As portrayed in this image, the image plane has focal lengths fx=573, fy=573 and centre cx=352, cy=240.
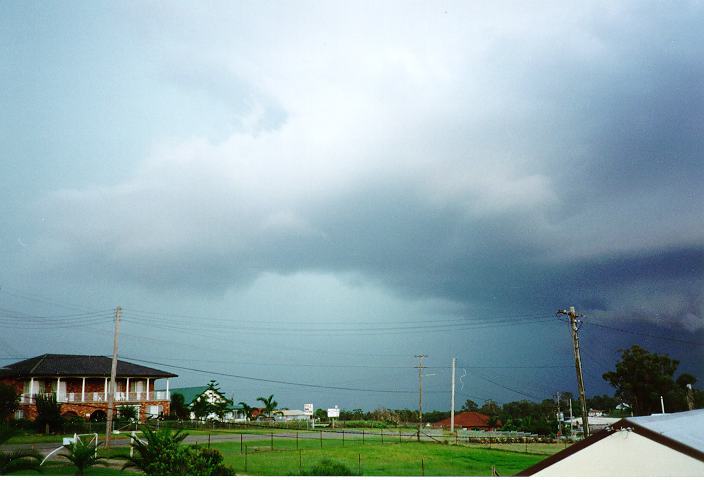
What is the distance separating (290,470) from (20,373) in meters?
32.9

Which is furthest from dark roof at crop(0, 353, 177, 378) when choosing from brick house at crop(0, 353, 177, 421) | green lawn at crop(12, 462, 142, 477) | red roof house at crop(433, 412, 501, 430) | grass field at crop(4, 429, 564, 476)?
red roof house at crop(433, 412, 501, 430)

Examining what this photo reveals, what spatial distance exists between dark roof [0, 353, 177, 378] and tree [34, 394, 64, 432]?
738 cm

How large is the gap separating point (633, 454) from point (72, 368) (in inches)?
1954

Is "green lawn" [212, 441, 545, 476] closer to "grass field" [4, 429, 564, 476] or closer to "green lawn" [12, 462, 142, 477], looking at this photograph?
"grass field" [4, 429, 564, 476]

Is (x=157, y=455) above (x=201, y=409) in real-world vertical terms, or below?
above

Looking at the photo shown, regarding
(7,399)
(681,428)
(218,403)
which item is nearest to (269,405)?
(218,403)

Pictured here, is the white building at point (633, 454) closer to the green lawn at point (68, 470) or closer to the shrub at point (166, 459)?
the shrub at point (166, 459)

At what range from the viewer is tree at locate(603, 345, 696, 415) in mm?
63625

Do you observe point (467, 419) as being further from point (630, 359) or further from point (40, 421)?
point (40, 421)

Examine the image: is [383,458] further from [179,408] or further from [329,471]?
[179,408]

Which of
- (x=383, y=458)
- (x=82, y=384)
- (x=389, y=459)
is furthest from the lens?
(x=82, y=384)

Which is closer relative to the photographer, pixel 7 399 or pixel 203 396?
pixel 7 399

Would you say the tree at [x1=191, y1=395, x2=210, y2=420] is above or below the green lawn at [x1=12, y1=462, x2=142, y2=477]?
below

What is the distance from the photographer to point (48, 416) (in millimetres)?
39688
